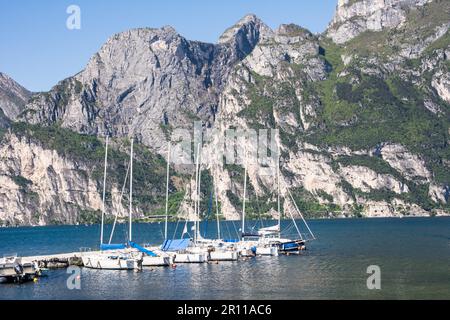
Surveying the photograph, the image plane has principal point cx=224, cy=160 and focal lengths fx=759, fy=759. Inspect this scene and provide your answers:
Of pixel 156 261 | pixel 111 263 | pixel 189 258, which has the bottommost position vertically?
pixel 111 263

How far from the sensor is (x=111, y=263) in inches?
4520

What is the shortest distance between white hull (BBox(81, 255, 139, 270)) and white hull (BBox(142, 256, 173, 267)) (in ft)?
12.6

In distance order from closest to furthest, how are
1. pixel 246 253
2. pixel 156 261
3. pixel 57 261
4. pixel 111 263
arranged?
pixel 111 263 → pixel 156 261 → pixel 57 261 → pixel 246 253

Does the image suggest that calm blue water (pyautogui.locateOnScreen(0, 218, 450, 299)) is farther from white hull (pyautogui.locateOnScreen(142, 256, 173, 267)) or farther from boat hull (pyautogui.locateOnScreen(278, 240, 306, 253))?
boat hull (pyautogui.locateOnScreen(278, 240, 306, 253))

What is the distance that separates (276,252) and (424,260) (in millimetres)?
29327

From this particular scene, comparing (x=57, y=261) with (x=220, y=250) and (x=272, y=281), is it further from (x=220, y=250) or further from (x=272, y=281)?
(x=272, y=281)

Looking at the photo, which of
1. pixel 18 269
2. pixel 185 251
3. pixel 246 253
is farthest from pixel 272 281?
pixel 246 253

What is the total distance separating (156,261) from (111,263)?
7.43 m

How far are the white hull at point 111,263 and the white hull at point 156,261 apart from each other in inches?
152

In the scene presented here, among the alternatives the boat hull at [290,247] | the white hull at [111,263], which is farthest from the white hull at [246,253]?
the white hull at [111,263]

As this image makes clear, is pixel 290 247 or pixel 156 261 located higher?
pixel 290 247

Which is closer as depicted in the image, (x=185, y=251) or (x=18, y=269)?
(x=18, y=269)
